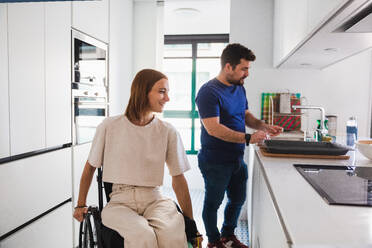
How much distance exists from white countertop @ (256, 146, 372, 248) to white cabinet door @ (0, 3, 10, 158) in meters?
1.50

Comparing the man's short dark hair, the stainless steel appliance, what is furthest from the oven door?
the man's short dark hair

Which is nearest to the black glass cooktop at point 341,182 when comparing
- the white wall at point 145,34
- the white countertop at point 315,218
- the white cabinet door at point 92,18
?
the white countertop at point 315,218

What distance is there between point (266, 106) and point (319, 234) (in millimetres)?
2679

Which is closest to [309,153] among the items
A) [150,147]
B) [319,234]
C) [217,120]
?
[217,120]

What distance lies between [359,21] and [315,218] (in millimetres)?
953

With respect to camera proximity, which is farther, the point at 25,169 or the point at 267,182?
the point at 25,169

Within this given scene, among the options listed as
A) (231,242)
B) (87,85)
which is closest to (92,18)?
(87,85)

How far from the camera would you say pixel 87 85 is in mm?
2727

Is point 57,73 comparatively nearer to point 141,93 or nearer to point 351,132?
point 141,93

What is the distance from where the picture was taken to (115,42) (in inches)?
132

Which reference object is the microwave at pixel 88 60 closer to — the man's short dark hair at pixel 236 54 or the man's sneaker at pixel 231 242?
the man's short dark hair at pixel 236 54

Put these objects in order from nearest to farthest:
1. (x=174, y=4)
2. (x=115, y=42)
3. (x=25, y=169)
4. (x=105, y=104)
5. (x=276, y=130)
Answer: (x=25, y=169)
(x=276, y=130)
(x=105, y=104)
(x=115, y=42)
(x=174, y=4)

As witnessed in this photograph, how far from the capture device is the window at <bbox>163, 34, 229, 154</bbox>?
15.7 feet

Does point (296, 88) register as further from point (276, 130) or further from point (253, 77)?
point (276, 130)
